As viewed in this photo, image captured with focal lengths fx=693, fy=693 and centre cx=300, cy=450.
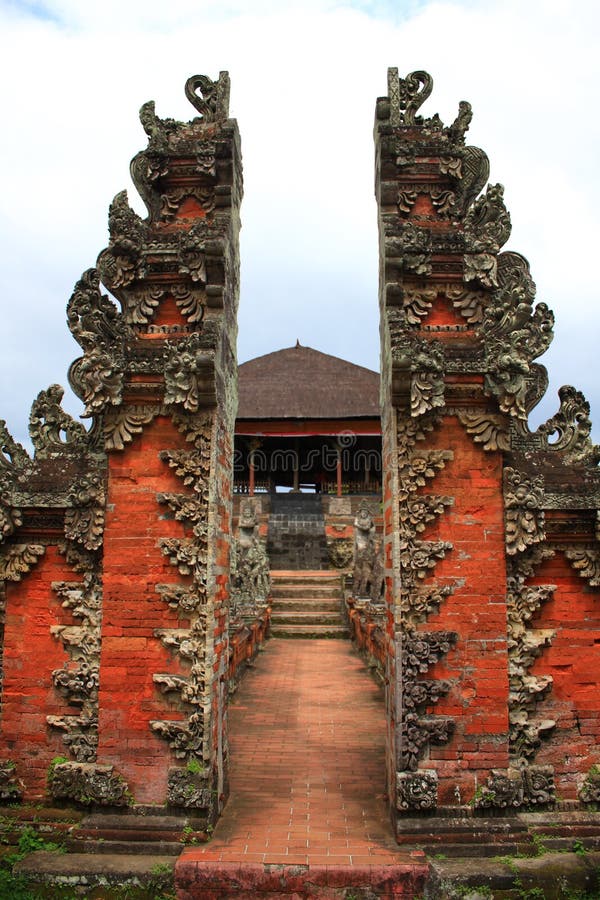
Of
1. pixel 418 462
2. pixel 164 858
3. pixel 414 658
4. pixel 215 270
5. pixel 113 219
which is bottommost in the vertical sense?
pixel 164 858

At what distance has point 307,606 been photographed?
17391mm

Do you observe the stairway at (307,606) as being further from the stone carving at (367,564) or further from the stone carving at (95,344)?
the stone carving at (95,344)

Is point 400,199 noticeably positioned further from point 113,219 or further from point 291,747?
point 291,747

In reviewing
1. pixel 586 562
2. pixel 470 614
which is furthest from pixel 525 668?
pixel 586 562

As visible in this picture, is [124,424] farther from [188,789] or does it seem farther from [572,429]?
[572,429]

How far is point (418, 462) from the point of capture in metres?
5.24

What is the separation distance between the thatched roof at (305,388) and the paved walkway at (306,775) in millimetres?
18263

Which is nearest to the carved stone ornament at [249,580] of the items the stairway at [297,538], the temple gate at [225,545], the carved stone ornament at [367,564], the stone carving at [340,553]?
the carved stone ornament at [367,564]

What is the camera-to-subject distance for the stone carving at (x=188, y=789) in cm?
491

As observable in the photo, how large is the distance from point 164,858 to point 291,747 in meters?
2.60

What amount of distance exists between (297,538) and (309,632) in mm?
8501

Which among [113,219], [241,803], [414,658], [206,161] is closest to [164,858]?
[241,803]

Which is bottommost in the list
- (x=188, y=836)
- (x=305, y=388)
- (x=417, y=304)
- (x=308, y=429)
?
(x=188, y=836)

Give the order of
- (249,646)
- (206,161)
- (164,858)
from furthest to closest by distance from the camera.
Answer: (249,646)
(206,161)
(164,858)
